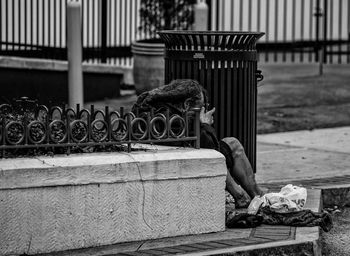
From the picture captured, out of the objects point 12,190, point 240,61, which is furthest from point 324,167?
point 12,190

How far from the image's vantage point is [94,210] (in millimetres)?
7250

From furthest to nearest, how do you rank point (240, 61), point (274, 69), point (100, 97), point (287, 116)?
point (274, 69) < point (100, 97) < point (287, 116) < point (240, 61)

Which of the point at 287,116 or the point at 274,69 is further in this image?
the point at 274,69

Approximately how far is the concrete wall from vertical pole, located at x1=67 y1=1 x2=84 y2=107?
4768 mm

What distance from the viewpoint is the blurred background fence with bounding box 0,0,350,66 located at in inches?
600

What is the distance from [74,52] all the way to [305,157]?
284 centimetres

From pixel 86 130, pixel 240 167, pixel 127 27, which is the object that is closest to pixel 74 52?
pixel 240 167

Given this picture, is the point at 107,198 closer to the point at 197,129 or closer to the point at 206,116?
the point at 197,129

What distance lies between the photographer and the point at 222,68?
9031 millimetres

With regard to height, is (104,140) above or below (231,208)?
above

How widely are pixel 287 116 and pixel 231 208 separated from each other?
5.68 metres

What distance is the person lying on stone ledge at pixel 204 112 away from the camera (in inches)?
332

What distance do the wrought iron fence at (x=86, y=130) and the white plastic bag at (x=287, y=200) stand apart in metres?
0.78

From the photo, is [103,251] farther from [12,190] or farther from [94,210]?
[12,190]
